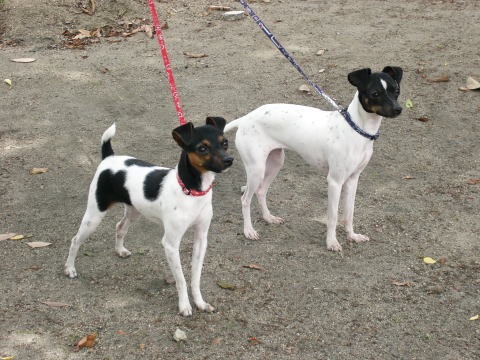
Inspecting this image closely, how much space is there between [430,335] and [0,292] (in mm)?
3248

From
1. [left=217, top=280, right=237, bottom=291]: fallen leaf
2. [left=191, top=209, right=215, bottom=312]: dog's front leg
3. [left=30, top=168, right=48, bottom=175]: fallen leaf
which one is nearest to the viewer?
[left=191, top=209, right=215, bottom=312]: dog's front leg

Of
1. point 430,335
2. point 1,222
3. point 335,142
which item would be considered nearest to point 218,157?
point 335,142

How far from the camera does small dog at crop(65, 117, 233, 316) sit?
13.9 feet

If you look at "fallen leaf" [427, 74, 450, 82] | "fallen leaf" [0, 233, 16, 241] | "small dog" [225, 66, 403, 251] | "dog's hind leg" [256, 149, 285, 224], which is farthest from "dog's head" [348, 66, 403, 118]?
"fallen leaf" [427, 74, 450, 82]

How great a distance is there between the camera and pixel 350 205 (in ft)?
19.2

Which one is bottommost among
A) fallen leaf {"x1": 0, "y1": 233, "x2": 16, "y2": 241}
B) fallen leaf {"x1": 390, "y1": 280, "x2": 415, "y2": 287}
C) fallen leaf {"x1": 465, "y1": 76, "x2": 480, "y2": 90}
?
fallen leaf {"x1": 465, "y1": 76, "x2": 480, "y2": 90}

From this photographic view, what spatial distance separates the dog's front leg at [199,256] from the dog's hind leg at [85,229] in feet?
2.67

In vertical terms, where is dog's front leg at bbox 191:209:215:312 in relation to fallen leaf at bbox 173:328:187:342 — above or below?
above

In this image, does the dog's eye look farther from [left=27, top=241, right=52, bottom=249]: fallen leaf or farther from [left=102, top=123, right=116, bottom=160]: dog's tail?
[left=27, top=241, right=52, bottom=249]: fallen leaf

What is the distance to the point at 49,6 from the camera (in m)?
11.4

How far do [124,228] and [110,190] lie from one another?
0.58 metres

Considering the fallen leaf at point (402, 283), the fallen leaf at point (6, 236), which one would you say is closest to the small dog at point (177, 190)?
the fallen leaf at point (6, 236)

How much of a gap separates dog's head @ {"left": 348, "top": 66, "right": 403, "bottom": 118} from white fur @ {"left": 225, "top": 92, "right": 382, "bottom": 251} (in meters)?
0.14

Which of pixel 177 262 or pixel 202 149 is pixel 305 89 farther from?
pixel 202 149
